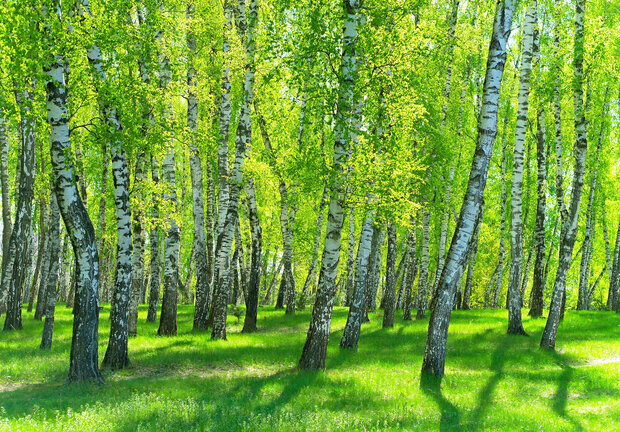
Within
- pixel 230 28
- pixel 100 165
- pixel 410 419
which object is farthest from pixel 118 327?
pixel 100 165

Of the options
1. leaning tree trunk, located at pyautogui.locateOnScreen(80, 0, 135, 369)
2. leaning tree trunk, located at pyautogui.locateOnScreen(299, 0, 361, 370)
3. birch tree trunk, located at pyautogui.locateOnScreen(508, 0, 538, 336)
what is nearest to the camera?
leaning tree trunk, located at pyautogui.locateOnScreen(80, 0, 135, 369)

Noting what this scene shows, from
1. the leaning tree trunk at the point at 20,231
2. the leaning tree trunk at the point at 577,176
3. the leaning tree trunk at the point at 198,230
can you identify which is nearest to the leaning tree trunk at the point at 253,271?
the leaning tree trunk at the point at 198,230

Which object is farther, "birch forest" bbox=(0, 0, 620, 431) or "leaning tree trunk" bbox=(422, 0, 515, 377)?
"leaning tree trunk" bbox=(422, 0, 515, 377)

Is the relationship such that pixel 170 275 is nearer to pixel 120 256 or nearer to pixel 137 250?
pixel 137 250

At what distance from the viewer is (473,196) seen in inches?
481

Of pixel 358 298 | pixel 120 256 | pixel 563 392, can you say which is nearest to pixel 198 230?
pixel 358 298

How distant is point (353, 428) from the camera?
837cm

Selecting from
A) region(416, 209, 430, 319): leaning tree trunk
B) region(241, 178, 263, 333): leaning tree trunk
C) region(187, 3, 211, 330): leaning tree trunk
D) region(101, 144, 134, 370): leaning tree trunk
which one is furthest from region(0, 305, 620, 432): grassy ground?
region(416, 209, 430, 319): leaning tree trunk

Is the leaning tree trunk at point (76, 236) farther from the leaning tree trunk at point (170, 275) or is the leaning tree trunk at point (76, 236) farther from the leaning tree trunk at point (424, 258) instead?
the leaning tree trunk at point (424, 258)

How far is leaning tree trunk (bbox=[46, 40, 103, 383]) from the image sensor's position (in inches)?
423

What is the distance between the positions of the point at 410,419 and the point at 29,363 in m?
9.77

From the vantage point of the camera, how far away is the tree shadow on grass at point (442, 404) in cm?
898

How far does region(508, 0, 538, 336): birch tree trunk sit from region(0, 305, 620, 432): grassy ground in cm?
108

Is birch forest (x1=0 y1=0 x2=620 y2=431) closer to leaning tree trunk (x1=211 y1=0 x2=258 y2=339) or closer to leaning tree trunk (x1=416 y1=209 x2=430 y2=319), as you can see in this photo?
leaning tree trunk (x1=211 y1=0 x2=258 y2=339)
